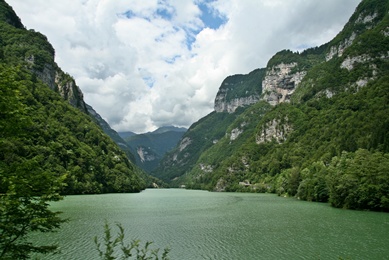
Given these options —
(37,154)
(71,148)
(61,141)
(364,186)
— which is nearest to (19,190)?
(364,186)

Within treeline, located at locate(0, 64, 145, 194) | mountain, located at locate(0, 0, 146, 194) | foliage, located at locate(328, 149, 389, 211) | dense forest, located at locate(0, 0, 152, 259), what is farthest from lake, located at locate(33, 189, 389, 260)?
treeline, located at locate(0, 64, 145, 194)

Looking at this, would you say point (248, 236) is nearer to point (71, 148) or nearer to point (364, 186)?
point (364, 186)

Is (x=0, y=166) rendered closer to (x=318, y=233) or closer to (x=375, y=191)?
(x=318, y=233)

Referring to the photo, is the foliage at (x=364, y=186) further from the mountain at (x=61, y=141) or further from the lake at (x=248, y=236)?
the mountain at (x=61, y=141)

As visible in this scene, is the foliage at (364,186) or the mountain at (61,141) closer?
the foliage at (364,186)

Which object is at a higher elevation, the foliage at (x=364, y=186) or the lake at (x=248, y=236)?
the foliage at (x=364, y=186)

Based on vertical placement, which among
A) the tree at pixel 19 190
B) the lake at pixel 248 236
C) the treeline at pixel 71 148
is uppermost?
the treeline at pixel 71 148

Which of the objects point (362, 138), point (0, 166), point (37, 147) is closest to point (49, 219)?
point (0, 166)

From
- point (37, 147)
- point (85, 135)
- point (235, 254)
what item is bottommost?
point (235, 254)

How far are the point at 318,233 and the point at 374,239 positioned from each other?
20.0 ft

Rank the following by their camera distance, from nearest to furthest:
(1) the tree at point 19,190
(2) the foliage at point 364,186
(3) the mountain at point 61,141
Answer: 1. (1) the tree at point 19,190
2. (2) the foliage at point 364,186
3. (3) the mountain at point 61,141

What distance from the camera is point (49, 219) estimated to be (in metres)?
13.0

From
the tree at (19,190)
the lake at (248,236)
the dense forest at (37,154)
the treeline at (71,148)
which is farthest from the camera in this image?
the treeline at (71,148)

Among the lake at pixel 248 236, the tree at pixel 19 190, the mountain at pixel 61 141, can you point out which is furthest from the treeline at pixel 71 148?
the tree at pixel 19 190
